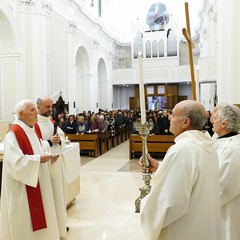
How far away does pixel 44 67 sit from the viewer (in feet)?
39.9

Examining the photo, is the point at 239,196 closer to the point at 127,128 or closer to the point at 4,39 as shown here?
the point at 4,39

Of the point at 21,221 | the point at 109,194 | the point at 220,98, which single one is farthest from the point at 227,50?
the point at 21,221

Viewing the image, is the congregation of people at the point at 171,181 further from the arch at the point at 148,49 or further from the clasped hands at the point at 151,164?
the arch at the point at 148,49

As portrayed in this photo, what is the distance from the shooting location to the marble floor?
13.6 ft

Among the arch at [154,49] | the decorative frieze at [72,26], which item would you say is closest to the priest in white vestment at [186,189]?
the decorative frieze at [72,26]

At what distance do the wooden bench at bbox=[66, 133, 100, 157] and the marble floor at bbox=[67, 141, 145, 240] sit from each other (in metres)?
1.47

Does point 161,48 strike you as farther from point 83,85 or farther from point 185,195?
point 185,195

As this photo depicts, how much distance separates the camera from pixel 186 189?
173 cm

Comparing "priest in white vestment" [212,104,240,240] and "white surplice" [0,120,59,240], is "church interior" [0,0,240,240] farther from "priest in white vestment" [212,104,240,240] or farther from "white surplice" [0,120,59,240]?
"white surplice" [0,120,59,240]

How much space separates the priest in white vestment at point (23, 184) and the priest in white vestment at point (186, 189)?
159 cm

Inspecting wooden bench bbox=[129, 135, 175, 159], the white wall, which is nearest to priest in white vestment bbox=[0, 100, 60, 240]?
wooden bench bbox=[129, 135, 175, 159]

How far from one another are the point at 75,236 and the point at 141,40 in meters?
21.3

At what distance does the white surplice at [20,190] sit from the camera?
3.04 metres

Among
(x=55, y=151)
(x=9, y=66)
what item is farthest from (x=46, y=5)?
(x=55, y=151)
